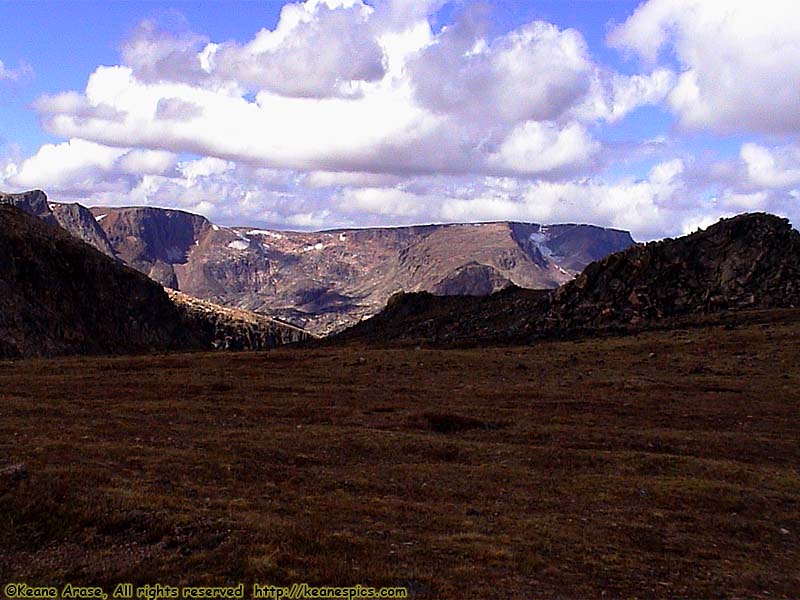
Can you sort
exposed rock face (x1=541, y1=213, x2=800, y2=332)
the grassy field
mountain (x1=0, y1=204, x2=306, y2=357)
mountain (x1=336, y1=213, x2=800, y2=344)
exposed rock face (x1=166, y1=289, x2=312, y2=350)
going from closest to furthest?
the grassy field → mountain (x1=336, y1=213, x2=800, y2=344) → exposed rock face (x1=541, y1=213, x2=800, y2=332) → mountain (x1=0, y1=204, x2=306, y2=357) → exposed rock face (x1=166, y1=289, x2=312, y2=350)

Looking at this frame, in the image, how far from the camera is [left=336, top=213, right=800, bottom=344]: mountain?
232ft

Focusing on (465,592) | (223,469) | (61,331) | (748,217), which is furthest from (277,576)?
(61,331)

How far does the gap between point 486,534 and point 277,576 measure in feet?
16.2

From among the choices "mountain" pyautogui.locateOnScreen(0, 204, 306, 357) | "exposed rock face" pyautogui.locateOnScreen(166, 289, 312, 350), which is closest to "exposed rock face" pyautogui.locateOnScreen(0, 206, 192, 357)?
"mountain" pyautogui.locateOnScreen(0, 204, 306, 357)

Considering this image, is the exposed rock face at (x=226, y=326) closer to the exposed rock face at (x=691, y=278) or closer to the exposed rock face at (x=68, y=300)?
the exposed rock face at (x=68, y=300)

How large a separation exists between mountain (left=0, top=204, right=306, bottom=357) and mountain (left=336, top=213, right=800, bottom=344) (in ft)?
148

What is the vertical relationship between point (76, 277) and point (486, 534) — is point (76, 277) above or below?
above

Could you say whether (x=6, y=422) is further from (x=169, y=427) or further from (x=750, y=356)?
(x=750, y=356)

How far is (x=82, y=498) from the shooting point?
16.8 m

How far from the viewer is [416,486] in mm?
20766

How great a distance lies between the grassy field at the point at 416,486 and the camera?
1388 centimetres

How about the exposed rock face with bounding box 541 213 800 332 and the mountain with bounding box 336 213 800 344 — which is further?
the exposed rock face with bounding box 541 213 800 332

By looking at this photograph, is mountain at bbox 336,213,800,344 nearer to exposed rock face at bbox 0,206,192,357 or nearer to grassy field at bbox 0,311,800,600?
grassy field at bbox 0,311,800,600

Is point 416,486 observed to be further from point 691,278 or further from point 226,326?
point 226,326
